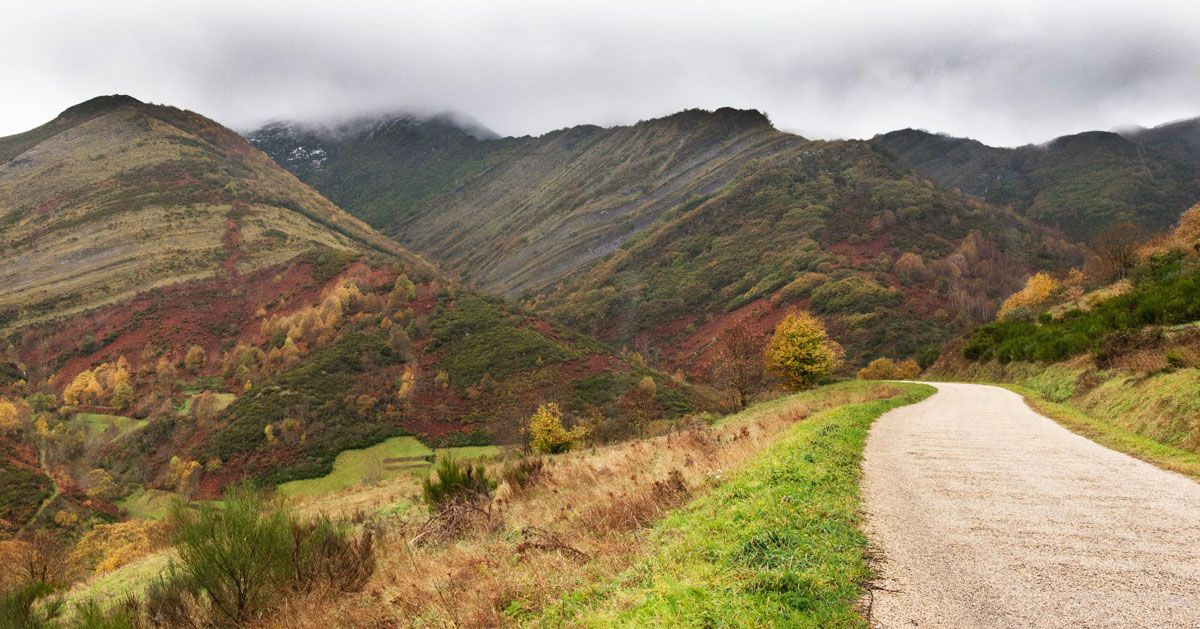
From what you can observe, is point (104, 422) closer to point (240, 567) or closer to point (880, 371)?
point (880, 371)

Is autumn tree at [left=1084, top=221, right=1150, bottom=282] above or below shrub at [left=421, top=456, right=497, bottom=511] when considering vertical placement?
above

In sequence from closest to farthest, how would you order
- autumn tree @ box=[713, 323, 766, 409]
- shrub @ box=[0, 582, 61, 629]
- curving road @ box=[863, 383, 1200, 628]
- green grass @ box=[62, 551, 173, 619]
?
curving road @ box=[863, 383, 1200, 628] < shrub @ box=[0, 582, 61, 629] < green grass @ box=[62, 551, 173, 619] < autumn tree @ box=[713, 323, 766, 409]

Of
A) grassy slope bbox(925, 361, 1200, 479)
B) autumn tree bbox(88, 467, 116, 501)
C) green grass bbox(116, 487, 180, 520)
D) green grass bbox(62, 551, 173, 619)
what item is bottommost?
green grass bbox(116, 487, 180, 520)

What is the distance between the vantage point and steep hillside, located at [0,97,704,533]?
9394 centimetres

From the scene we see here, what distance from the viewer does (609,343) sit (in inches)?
6590

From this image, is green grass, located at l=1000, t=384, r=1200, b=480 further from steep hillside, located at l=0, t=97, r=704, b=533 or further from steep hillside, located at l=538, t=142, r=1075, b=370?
steep hillside, located at l=538, t=142, r=1075, b=370

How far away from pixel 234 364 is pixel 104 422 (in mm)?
23707

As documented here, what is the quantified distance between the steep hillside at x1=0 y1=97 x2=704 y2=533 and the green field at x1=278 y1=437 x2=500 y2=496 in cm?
273

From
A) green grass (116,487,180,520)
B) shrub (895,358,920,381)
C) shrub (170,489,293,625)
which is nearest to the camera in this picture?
shrub (170,489,293,625)

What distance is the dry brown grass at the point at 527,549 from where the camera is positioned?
21.1 feet

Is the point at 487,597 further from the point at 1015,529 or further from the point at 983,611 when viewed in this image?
the point at 1015,529

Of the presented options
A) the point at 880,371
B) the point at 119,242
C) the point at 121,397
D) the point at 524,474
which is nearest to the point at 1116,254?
the point at 880,371

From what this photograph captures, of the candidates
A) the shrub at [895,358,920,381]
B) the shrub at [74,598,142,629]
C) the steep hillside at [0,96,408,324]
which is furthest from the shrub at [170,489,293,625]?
the steep hillside at [0,96,408,324]

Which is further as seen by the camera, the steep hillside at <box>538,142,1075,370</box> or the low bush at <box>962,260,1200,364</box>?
the steep hillside at <box>538,142,1075,370</box>
